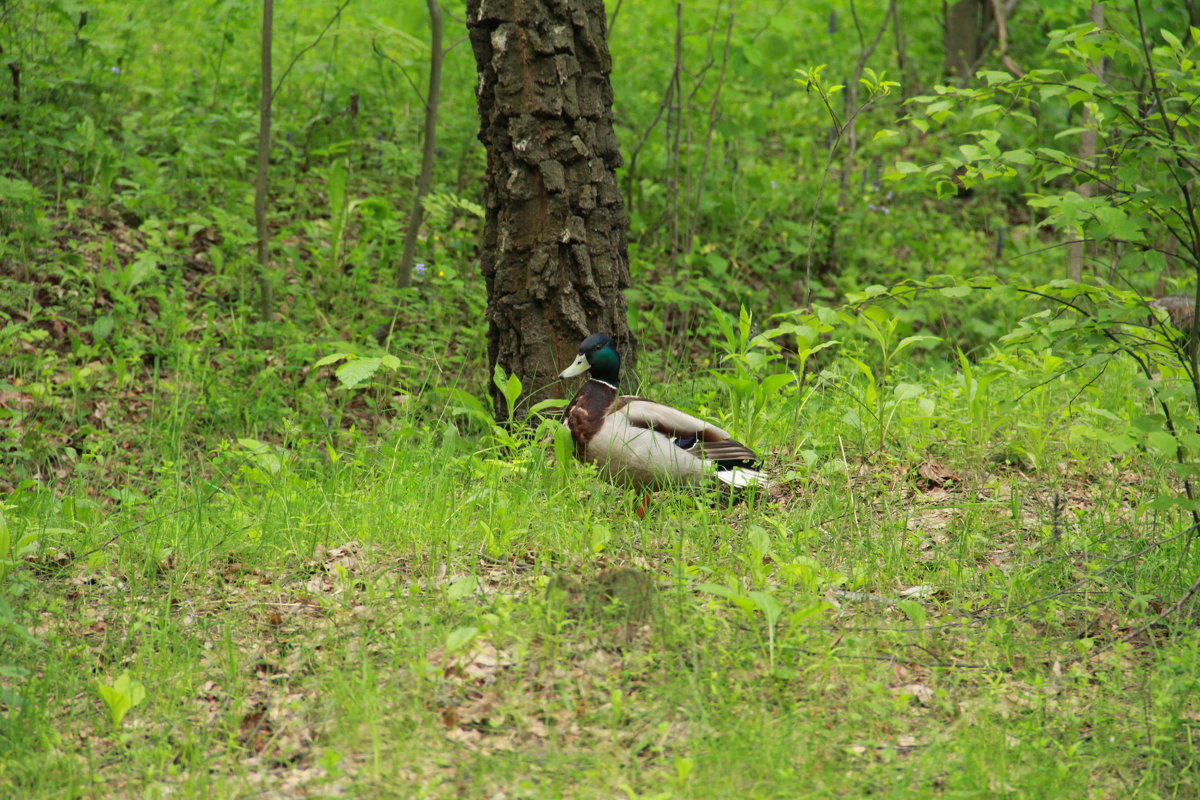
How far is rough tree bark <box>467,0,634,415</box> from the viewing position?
4676 mm

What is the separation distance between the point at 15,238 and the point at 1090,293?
5847 millimetres

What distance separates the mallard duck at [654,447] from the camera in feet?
13.4

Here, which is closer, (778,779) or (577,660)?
(778,779)

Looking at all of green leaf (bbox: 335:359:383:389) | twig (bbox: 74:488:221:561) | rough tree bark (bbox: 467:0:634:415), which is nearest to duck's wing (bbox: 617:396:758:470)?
rough tree bark (bbox: 467:0:634:415)

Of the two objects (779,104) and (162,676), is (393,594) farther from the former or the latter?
(779,104)

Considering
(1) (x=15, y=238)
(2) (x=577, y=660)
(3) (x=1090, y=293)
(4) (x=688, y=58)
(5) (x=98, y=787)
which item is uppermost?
(4) (x=688, y=58)

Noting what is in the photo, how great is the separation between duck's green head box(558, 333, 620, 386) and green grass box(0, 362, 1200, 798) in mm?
393

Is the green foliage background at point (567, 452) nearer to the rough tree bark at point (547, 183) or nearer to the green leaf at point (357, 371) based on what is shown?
the green leaf at point (357, 371)

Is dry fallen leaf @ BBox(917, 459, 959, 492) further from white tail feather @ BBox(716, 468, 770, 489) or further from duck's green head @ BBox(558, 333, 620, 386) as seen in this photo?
duck's green head @ BBox(558, 333, 620, 386)

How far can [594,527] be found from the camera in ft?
12.2

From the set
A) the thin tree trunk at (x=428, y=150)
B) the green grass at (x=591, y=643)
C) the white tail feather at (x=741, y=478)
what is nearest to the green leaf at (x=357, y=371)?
the green grass at (x=591, y=643)

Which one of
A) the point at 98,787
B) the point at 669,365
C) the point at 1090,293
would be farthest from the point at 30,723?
the point at 669,365

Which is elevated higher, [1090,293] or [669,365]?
[1090,293]

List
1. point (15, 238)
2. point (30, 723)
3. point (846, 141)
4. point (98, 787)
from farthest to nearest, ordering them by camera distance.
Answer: point (846, 141) < point (15, 238) < point (30, 723) < point (98, 787)
